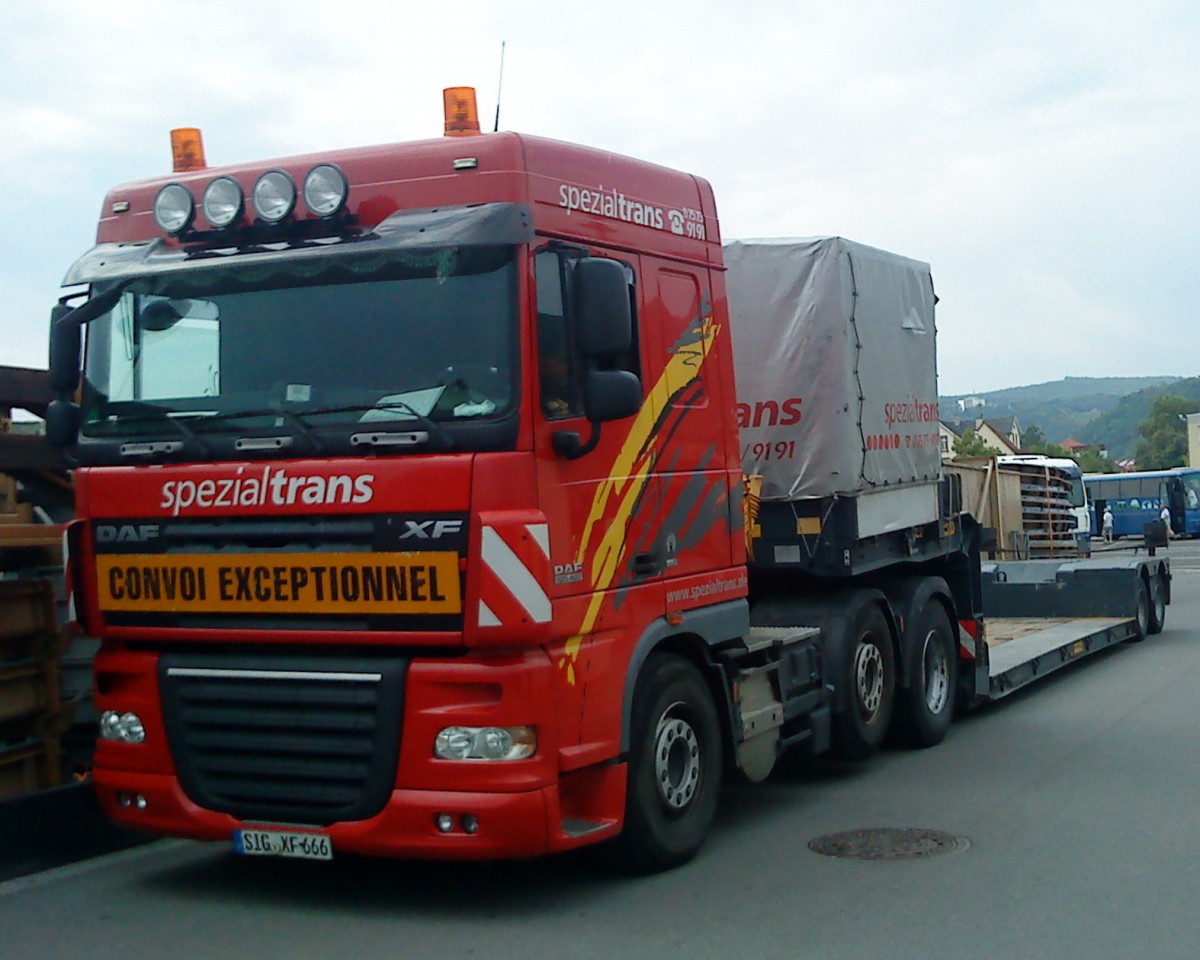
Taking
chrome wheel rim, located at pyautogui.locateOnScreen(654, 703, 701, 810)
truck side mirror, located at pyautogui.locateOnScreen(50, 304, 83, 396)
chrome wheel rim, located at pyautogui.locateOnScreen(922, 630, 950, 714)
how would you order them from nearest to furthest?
truck side mirror, located at pyautogui.locateOnScreen(50, 304, 83, 396)
chrome wheel rim, located at pyautogui.locateOnScreen(654, 703, 701, 810)
chrome wheel rim, located at pyautogui.locateOnScreen(922, 630, 950, 714)

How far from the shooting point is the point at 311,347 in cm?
630

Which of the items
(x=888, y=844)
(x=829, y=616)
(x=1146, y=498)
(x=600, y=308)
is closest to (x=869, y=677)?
(x=829, y=616)

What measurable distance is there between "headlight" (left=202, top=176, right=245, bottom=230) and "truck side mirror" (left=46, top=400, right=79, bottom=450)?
3.65 feet

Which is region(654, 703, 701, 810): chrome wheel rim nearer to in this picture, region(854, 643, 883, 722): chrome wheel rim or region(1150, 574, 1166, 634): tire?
region(854, 643, 883, 722): chrome wheel rim

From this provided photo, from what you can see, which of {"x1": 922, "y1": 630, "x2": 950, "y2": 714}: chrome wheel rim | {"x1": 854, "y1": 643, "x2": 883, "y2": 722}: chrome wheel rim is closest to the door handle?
{"x1": 854, "y1": 643, "x2": 883, "y2": 722}: chrome wheel rim

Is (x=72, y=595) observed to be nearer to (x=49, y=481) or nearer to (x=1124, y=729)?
(x=49, y=481)

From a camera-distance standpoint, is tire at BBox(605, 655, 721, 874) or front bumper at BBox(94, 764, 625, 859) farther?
tire at BBox(605, 655, 721, 874)

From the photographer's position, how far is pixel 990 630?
15.4 metres

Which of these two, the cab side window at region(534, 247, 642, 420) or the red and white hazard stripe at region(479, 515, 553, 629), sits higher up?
the cab side window at region(534, 247, 642, 420)

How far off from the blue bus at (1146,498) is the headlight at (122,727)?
2114 inches

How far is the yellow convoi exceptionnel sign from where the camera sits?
6.00 meters

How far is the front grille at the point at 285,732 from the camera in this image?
6133mm

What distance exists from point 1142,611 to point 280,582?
13.5 meters

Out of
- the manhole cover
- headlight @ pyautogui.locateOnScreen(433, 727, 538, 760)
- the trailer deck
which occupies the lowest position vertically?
the manhole cover
